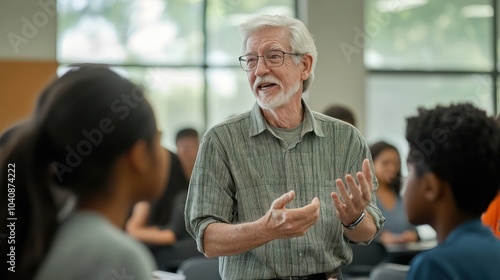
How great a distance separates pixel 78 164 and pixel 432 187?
88 centimetres

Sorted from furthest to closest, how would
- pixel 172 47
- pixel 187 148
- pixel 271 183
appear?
1. pixel 172 47
2. pixel 187 148
3. pixel 271 183

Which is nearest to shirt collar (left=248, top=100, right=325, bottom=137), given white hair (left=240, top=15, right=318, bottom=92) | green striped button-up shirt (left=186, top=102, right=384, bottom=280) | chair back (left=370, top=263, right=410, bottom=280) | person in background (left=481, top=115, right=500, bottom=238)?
green striped button-up shirt (left=186, top=102, right=384, bottom=280)

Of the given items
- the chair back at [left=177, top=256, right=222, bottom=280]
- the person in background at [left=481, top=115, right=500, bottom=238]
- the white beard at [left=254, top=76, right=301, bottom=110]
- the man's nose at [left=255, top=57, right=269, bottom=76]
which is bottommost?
the chair back at [left=177, top=256, right=222, bottom=280]

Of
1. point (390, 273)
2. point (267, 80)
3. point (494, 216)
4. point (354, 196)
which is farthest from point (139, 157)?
point (390, 273)

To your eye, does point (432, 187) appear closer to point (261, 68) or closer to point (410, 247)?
point (261, 68)

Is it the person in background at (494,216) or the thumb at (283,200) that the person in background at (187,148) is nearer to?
the person in background at (494,216)

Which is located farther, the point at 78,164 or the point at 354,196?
the point at 354,196

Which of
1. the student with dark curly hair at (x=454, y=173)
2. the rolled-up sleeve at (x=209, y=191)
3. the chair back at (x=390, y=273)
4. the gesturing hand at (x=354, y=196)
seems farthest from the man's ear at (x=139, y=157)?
the chair back at (x=390, y=273)

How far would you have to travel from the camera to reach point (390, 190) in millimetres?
6574

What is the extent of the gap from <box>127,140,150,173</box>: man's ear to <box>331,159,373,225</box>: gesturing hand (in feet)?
3.74

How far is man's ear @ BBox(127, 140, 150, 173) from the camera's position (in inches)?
55.5

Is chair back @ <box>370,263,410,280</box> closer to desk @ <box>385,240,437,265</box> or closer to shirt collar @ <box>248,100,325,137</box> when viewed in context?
shirt collar @ <box>248,100,325,137</box>

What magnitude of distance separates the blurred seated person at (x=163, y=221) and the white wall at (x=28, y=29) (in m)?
2.31

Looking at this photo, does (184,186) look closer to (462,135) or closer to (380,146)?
(380,146)
